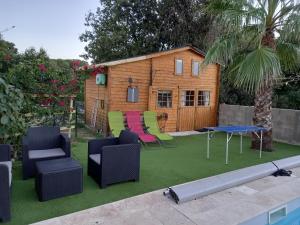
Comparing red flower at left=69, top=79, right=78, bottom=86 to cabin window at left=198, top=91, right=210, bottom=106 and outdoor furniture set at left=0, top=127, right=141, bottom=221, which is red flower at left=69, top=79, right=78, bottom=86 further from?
cabin window at left=198, top=91, right=210, bottom=106

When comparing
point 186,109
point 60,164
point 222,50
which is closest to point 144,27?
point 186,109

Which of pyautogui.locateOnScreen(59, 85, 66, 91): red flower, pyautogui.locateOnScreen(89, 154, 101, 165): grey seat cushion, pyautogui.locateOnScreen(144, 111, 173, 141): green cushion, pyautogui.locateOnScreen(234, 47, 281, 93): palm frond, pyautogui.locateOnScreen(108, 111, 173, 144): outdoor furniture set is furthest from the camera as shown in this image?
pyautogui.locateOnScreen(144, 111, 173, 141): green cushion

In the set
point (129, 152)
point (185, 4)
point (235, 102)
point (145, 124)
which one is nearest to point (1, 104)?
point (129, 152)

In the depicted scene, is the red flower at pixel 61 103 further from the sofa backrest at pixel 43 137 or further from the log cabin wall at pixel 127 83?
the log cabin wall at pixel 127 83

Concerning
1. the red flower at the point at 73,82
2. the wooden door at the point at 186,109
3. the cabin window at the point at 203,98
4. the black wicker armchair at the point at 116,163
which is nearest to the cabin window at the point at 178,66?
the wooden door at the point at 186,109

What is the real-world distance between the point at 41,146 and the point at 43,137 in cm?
19

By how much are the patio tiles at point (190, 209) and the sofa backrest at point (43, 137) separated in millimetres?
2165

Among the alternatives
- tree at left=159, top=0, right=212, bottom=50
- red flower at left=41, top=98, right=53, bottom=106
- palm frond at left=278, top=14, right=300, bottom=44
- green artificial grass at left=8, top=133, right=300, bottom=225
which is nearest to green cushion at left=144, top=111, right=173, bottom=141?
green artificial grass at left=8, top=133, right=300, bottom=225

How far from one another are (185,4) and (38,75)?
1198 centimetres

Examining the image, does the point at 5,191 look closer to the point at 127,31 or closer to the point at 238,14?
the point at 238,14

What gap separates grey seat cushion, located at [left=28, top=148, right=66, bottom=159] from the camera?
15.0ft

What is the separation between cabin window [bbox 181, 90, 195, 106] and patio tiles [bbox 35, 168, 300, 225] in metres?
6.14

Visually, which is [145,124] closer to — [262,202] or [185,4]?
[262,202]

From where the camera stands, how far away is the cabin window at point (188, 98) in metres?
10.3
